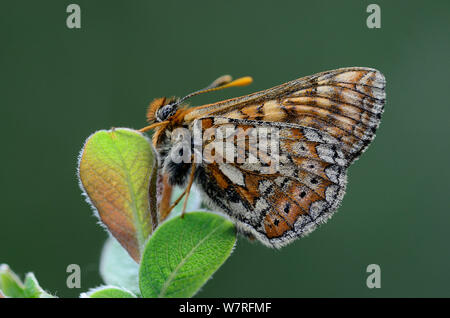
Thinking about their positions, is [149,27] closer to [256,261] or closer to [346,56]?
[346,56]

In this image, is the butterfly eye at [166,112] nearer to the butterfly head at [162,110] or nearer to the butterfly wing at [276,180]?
the butterfly head at [162,110]

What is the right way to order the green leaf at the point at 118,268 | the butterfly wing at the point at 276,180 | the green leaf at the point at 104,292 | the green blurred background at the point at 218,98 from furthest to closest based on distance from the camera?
the green blurred background at the point at 218,98 < the butterfly wing at the point at 276,180 < the green leaf at the point at 118,268 < the green leaf at the point at 104,292

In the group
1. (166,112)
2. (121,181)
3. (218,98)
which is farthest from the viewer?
(218,98)
